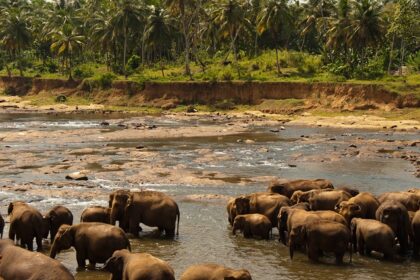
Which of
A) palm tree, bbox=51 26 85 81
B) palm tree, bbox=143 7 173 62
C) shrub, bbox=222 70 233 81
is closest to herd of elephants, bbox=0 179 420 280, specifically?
shrub, bbox=222 70 233 81

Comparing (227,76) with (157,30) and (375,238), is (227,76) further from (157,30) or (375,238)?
(375,238)

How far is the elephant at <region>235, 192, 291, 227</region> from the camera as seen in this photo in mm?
19750

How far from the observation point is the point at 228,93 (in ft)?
227

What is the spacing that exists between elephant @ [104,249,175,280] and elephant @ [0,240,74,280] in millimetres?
1521

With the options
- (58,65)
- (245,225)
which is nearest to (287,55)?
(58,65)

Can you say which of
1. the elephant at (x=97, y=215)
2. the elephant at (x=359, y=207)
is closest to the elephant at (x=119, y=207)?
the elephant at (x=97, y=215)

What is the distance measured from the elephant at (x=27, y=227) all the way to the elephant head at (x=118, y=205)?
208 cm

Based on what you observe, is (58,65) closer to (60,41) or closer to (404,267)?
(60,41)

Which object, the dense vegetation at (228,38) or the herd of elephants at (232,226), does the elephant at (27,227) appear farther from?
the dense vegetation at (228,38)

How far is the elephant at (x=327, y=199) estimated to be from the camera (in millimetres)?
19562

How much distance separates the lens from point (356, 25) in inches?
2571

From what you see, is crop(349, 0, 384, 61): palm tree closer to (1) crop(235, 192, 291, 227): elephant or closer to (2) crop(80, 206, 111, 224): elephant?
(1) crop(235, 192, 291, 227): elephant

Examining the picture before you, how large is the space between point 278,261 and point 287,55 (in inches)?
2467

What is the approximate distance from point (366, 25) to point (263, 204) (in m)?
48.4
